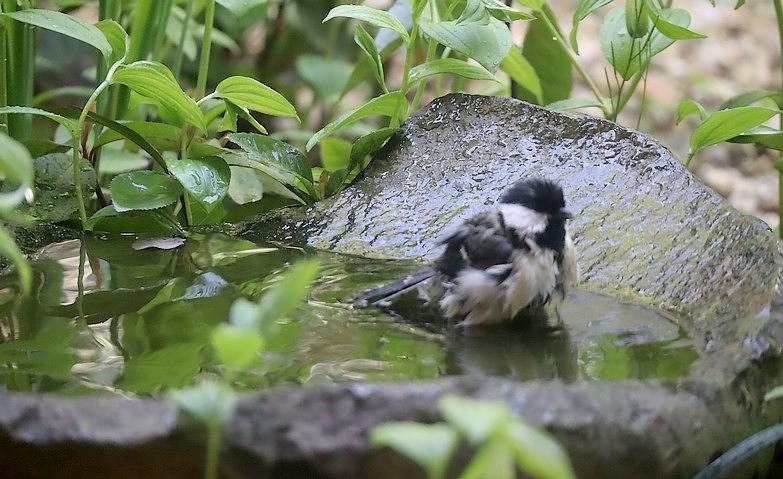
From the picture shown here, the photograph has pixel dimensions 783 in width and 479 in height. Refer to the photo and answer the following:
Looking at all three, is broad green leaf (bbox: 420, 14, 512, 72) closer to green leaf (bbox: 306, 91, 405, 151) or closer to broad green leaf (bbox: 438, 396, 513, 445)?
green leaf (bbox: 306, 91, 405, 151)

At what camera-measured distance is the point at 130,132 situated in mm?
3049

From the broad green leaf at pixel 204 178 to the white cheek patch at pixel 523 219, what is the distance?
0.99m

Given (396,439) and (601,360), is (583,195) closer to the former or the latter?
(601,360)

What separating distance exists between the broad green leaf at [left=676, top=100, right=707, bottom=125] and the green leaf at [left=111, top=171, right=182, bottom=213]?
6.08 ft

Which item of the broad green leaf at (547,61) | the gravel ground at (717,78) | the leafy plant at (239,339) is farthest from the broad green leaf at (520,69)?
the gravel ground at (717,78)

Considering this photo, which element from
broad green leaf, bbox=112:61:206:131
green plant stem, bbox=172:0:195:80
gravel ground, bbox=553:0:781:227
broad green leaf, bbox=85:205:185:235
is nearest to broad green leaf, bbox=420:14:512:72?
broad green leaf, bbox=112:61:206:131

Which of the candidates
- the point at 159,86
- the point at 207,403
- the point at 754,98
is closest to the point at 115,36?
the point at 159,86

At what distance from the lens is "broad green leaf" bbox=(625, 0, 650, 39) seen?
3148mm

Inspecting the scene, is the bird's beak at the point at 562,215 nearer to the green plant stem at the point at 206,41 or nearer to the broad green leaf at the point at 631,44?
the broad green leaf at the point at 631,44

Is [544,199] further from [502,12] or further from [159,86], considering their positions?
[159,86]

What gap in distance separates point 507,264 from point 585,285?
14.4 inches

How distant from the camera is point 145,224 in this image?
313 centimetres

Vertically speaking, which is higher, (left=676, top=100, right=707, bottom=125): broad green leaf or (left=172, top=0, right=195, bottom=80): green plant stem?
(left=676, top=100, right=707, bottom=125): broad green leaf

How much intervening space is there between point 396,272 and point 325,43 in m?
3.38
